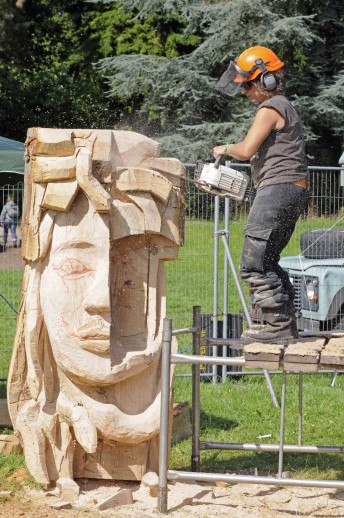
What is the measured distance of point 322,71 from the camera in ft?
71.9

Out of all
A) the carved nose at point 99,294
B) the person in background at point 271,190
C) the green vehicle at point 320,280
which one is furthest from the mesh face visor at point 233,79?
the green vehicle at point 320,280

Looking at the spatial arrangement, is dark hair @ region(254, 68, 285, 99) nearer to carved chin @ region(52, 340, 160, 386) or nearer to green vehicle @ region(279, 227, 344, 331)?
carved chin @ region(52, 340, 160, 386)

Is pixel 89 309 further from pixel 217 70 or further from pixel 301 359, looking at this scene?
pixel 217 70

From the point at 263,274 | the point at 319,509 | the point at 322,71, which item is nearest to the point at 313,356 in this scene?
the point at 263,274

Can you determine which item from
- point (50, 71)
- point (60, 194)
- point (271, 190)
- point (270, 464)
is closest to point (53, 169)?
point (60, 194)

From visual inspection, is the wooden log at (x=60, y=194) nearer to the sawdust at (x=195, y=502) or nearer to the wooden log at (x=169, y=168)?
the wooden log at (x=169, y=168)

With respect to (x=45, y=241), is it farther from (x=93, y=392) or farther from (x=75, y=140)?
(x=93, y=392)

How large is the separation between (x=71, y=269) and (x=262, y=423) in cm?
276

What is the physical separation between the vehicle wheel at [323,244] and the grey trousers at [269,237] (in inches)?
149

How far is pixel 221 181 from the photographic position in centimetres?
498

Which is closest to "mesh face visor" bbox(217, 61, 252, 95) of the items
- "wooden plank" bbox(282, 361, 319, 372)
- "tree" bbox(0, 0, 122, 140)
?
"wooden plank" bbox(282, 361, 319, 372)

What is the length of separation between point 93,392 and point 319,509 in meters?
1.47

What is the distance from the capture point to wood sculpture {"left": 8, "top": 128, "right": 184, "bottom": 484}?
4949mm

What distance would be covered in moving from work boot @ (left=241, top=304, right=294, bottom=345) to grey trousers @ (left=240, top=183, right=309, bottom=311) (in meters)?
0.04
